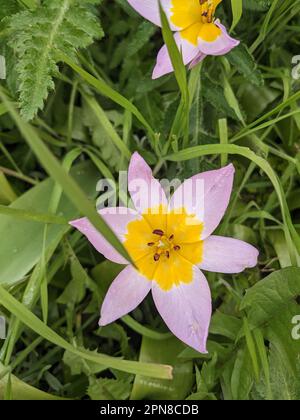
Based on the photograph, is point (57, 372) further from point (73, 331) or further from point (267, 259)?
point (267, 259)

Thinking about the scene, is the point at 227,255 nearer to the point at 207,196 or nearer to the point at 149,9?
the point at 207,196

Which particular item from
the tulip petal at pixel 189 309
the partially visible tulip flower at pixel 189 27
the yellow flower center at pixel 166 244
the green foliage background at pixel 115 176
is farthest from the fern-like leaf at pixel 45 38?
the tulip petal at pixel 189 309

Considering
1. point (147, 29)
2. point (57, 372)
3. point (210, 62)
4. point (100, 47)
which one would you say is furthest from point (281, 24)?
point (57, 372)

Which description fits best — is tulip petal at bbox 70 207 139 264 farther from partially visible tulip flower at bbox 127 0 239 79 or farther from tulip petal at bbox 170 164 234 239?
partially visible tulip flower at bbox 127 0 239 79

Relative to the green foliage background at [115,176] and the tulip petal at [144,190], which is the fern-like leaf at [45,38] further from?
the tulip petal at [144,190]

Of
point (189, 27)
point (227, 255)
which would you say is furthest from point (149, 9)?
point (227, 255)

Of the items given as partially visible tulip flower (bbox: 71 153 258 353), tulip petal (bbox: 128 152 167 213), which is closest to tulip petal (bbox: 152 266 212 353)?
partially visible tulip flower (bbox: 71 153 258 353)
